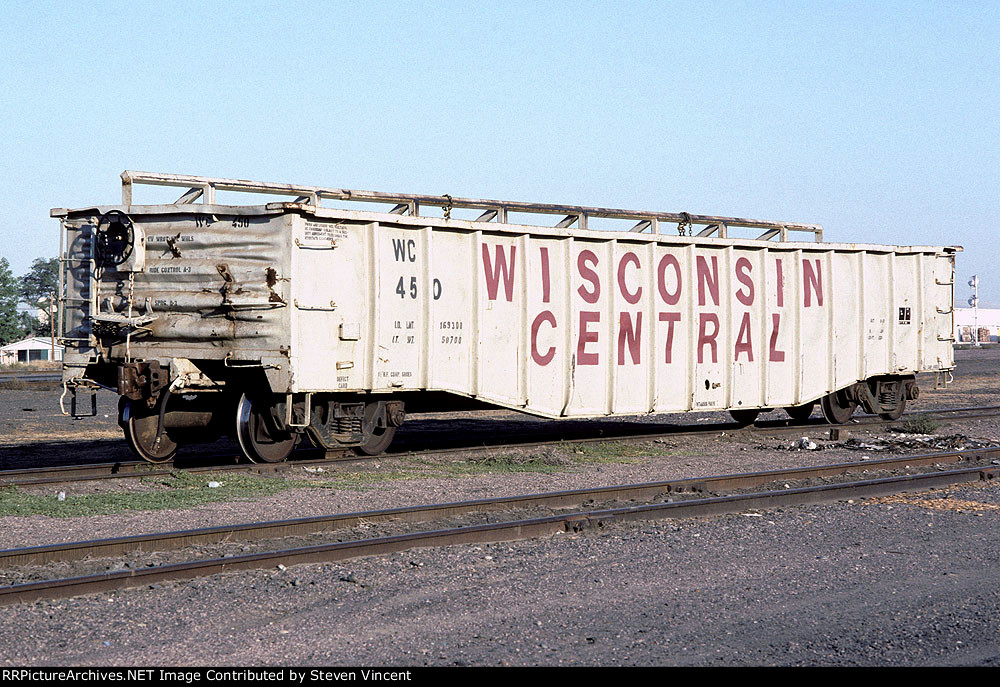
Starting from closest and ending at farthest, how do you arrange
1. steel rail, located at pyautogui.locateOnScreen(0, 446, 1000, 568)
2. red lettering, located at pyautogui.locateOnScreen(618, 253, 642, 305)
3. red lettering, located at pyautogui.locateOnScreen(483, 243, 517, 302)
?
1. steel rail, located at pyautogui.locateOnScreen(0, 446, 1000, 568)
2. red lettering, located at pyautogui.locateOnScreen(483, 243, 517, 302)
3. red lettering, located at pyautogui.locateOnScreen(618, 253, 642, 305)

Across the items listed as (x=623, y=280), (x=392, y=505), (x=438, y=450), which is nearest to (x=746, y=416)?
(x=623, y=280)

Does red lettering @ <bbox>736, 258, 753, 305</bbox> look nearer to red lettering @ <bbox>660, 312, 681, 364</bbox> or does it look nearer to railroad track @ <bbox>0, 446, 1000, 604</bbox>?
red lettering @ <bbox>660, 312, 681, 364</bbox>

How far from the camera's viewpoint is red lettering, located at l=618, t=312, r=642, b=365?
49.9 feet

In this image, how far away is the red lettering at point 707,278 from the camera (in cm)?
1608

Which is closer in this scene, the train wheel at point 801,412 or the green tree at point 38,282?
the train wheel at point 801,412

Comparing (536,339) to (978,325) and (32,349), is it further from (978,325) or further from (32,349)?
(978,325)

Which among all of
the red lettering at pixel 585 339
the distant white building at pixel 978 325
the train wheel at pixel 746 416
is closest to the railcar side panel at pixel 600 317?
the red lettering at pixel 585 339

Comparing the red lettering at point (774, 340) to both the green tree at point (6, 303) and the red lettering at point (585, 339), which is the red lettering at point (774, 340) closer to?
the red lettering at point (585, 339)

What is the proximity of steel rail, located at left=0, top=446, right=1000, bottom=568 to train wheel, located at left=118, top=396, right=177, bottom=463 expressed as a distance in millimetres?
4676

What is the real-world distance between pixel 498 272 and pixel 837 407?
8.00 meters

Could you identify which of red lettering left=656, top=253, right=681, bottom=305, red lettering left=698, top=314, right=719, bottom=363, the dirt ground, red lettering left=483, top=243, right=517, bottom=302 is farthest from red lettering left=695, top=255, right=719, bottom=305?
red lettering left=483, top=243, right=517, bottom=302

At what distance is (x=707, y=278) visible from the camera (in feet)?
53.1
